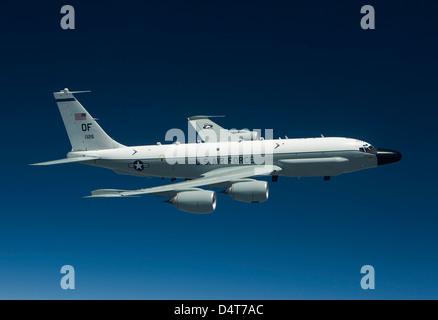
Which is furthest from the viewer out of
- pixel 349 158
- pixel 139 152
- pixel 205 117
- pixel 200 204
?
pixel 205 117

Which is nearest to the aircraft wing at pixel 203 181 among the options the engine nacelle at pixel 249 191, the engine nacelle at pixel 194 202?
the engine nacelle at pixel 194 202

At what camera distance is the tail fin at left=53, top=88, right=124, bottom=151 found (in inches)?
2320

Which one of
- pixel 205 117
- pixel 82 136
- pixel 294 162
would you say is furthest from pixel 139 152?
pixel 294 162

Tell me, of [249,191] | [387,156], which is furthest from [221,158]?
[387,156]

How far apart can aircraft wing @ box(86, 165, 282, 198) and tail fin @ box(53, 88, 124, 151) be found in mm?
12379

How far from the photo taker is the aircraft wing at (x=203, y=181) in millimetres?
45938

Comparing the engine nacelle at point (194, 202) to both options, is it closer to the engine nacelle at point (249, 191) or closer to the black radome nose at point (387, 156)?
the engine nacelle at point (249, 191)

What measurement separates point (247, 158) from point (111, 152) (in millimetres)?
14848

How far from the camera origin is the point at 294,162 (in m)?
53.2

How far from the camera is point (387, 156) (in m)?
53.2

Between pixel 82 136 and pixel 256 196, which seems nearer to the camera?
pixel 256 196

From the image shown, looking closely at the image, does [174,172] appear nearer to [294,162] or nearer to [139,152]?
[139,152]

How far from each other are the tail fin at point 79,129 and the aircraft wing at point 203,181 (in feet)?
40.6

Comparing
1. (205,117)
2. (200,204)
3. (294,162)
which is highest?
(205,117)
